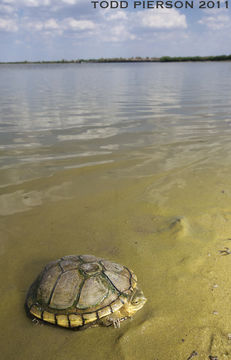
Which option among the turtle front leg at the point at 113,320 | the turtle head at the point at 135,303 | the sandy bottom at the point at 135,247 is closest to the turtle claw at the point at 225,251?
the sandy bottom at the point at 135,247

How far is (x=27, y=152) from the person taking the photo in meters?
8.73

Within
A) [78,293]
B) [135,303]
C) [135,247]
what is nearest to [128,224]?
[135,247]

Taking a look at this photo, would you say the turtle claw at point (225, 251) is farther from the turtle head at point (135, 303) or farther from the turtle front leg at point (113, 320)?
the turtle front leg at point (113, 320)

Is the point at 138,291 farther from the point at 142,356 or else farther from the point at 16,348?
the point at 16,348

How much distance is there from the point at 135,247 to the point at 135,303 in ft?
4.06

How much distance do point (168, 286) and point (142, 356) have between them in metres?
1.02

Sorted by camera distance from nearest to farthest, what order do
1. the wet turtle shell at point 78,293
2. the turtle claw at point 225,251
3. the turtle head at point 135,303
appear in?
the wet turtle shell at point 78,293
the turtle head at point 135,303
the turtle claw at point 225,251

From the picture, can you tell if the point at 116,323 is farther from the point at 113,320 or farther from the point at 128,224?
the point at 128,224

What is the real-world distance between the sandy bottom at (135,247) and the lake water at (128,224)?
0.05 ft

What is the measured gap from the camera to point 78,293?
3.17 metres

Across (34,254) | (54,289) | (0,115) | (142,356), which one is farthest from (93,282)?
(0,115)

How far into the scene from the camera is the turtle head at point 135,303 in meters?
3.24

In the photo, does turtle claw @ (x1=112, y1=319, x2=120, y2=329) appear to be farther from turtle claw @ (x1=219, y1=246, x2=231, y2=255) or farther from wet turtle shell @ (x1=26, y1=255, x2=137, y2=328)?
turtle claw @ (x1=219, y1=246, x2=231, y2=255)

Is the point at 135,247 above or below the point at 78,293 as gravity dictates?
below
